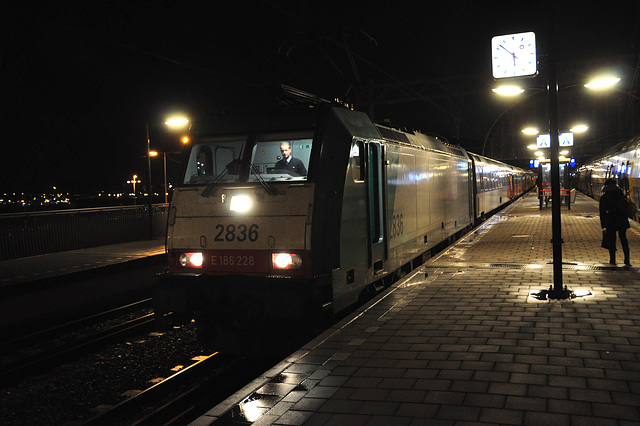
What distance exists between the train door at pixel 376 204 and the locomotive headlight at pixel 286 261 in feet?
5.35

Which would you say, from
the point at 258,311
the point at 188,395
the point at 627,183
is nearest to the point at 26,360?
the point at 188,395

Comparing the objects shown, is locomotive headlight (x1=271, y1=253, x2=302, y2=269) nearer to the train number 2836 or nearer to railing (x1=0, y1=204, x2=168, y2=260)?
the train number 2836

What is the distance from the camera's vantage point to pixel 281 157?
7.11m

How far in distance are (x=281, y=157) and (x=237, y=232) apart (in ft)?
3.56

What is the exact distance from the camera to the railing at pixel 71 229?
1496 centimetres

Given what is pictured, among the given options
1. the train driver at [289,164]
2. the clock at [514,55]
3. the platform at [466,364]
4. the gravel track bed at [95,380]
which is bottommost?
the gravel track bed at [95,380]

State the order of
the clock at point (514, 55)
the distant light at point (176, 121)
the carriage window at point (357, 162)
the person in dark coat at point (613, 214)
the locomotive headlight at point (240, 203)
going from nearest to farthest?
the locomotive headlight at point (240, 203), the carriage window at point (357, 162), the person in dark coat at point (613, 214), the clock at point (514, 55), the distant light at point (176, 121)

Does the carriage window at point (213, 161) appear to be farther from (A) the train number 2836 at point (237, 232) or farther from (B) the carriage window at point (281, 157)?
(A) the train number 2836 at point (237, 232)

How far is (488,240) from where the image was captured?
639 inches

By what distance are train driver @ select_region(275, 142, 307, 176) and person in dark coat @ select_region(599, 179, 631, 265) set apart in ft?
21.5

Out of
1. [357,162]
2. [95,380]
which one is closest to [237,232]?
[357,162]

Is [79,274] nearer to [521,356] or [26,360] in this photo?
[26,360]

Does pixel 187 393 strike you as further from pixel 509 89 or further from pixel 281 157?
pixel 509 89

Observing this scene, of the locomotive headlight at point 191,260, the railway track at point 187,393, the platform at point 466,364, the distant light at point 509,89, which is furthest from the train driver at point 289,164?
the distant light at point 509,89
